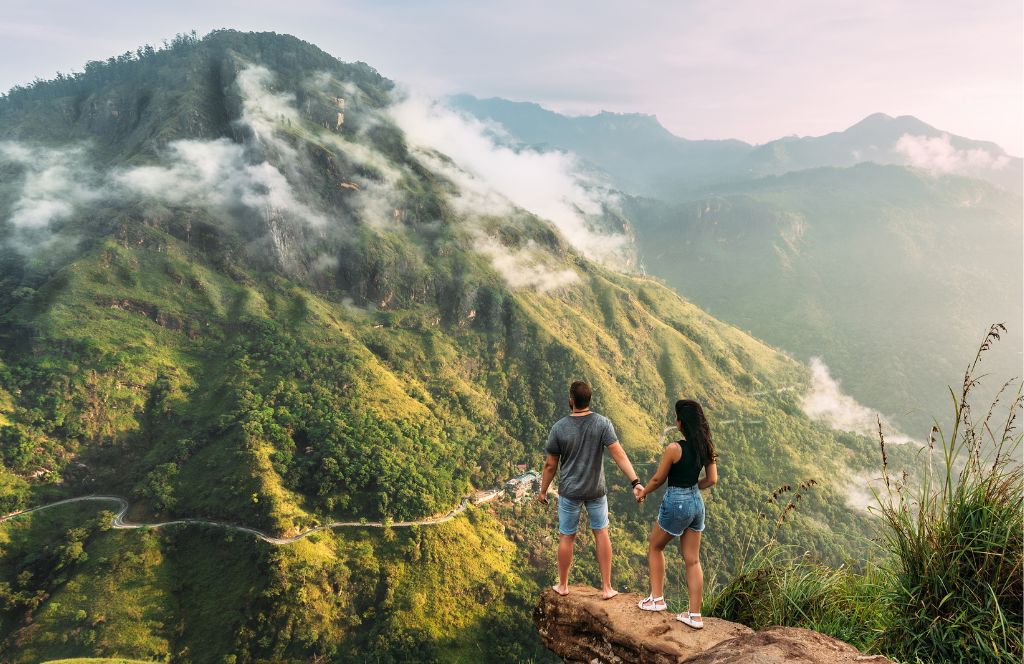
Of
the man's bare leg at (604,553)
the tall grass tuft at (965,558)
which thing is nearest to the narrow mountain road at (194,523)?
the man's bare leg at (604,553)

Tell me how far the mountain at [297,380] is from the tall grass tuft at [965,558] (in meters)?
40.2

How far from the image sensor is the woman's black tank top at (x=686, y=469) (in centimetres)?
761

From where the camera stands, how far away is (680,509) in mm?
7730

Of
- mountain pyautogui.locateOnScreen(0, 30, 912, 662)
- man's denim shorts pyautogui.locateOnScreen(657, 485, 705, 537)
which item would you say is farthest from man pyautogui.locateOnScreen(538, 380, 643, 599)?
mountain pyautogui.locateOnScreen(0, 30, 912, 662)

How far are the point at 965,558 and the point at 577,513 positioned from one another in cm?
539

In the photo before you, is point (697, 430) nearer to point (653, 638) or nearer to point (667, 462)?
point (667, 462)

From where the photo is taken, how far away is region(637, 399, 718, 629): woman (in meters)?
7.61

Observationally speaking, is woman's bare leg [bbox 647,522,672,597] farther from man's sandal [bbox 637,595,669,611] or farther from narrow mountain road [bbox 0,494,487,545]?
narrow mountain road [bbox 0,494,487,545]

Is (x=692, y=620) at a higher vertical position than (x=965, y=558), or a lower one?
lower

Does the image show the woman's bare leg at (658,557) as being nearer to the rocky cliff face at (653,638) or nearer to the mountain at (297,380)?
the rocky cliff face at (653,638)

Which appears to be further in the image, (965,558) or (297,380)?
(297,380)

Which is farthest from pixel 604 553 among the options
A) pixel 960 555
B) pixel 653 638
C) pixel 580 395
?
pixel 960 555

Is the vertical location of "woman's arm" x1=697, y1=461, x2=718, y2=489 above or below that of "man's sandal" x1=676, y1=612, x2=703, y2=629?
above

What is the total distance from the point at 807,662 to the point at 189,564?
82.1m
